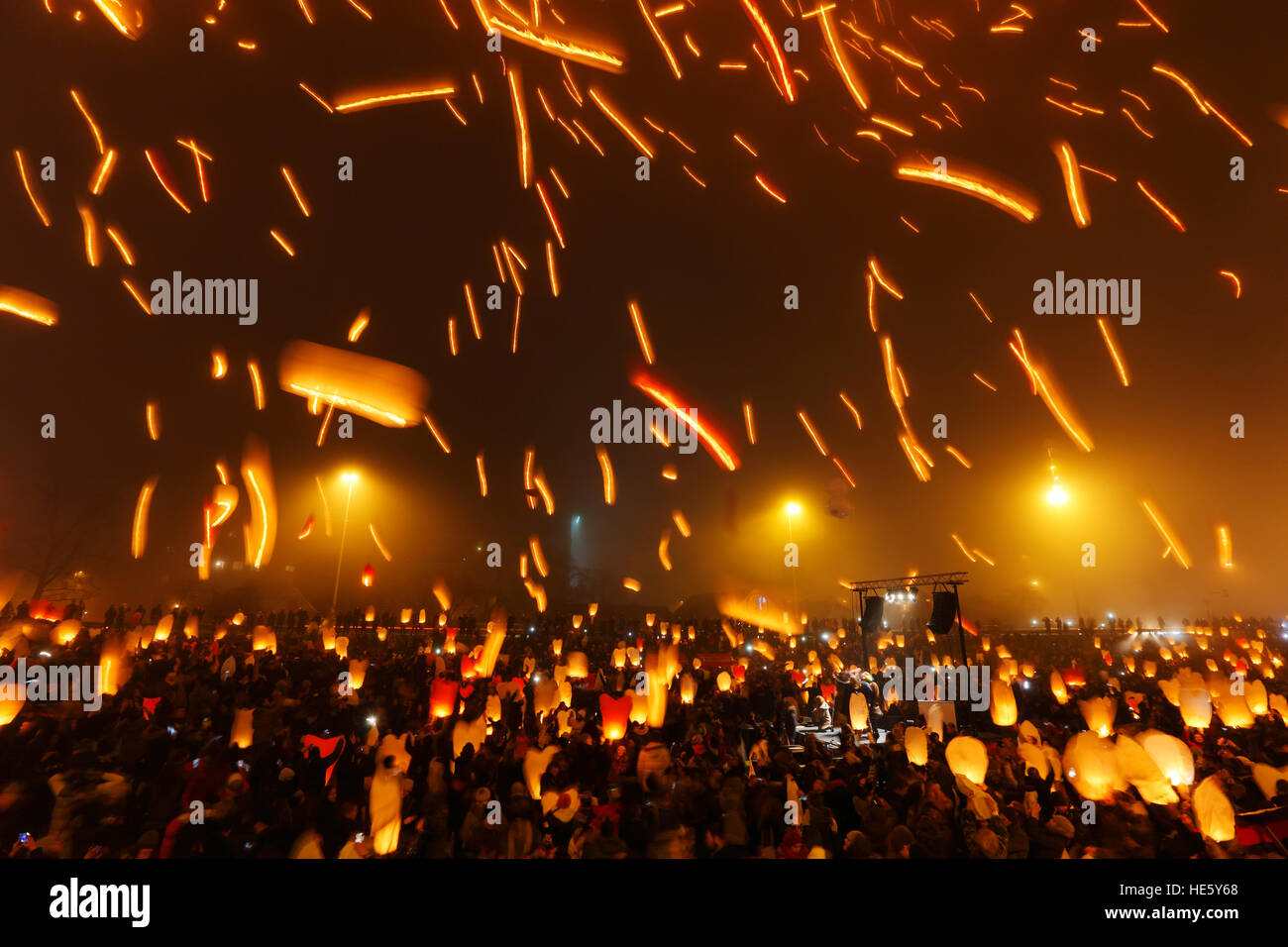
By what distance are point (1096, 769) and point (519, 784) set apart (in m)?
6.49

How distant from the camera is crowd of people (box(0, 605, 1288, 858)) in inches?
207

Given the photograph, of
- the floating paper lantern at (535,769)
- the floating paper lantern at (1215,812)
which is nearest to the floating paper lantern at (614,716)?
the floating paper lantern at (535,769)

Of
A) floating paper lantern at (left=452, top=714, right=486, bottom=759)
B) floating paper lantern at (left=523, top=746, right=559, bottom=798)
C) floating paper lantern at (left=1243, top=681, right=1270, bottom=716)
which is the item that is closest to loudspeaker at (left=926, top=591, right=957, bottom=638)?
floating paper lantern at (left=1243, top=681, right=1270, bottom=716)

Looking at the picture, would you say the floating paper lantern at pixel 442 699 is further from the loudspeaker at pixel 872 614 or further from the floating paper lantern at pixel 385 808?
the loudspeaker at pixel 872 614

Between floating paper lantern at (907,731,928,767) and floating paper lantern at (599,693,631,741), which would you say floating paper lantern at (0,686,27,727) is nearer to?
floating paper lantern at (599,693,631,741)

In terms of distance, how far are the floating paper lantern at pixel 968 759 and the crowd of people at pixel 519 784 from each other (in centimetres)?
17

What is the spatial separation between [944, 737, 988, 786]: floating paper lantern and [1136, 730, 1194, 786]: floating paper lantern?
5.69ft

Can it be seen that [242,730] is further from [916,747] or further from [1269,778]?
[1269,778]

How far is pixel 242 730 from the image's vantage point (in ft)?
26.9

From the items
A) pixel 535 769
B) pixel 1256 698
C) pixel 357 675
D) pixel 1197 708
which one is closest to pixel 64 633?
pixel 357 675
